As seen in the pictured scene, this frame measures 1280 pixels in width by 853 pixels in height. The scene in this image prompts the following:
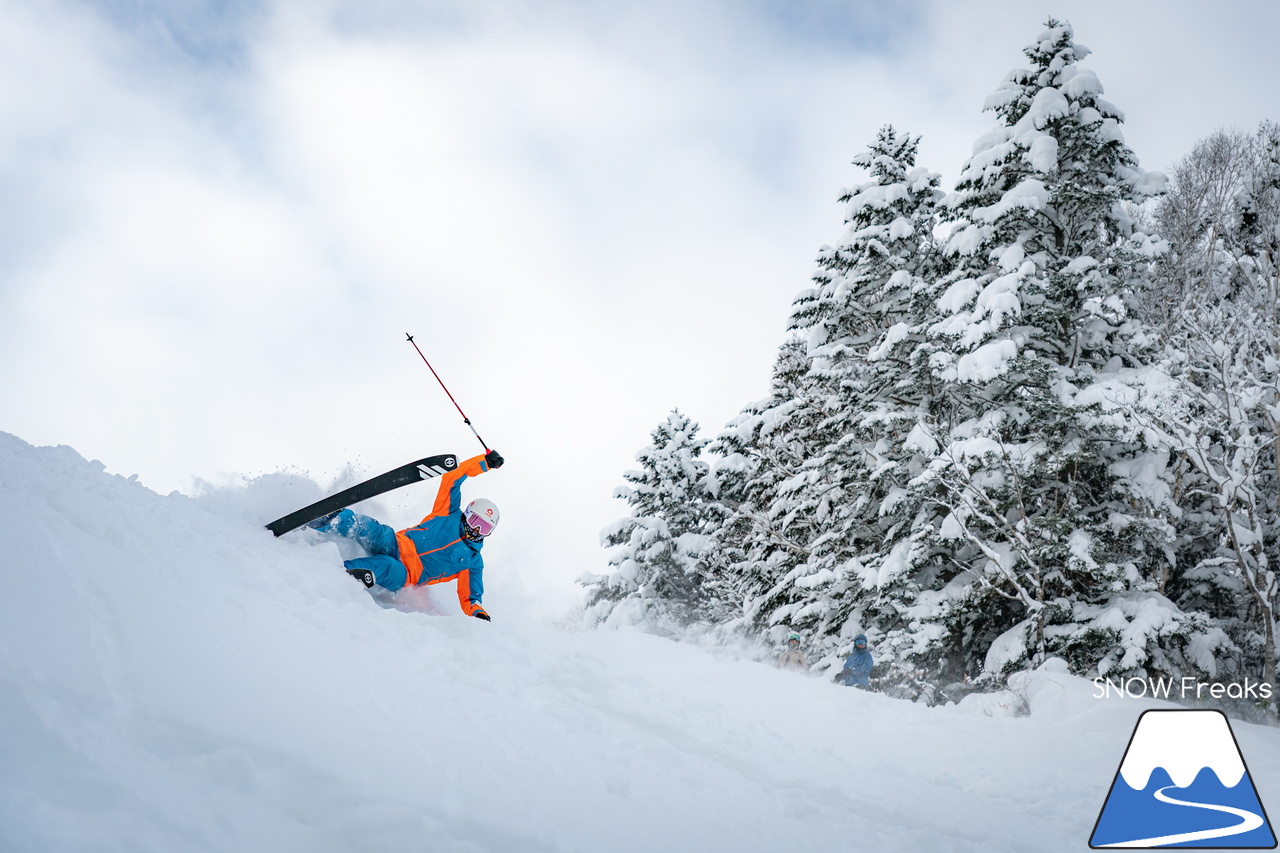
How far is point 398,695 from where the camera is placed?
3.19 metres

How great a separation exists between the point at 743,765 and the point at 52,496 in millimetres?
4307

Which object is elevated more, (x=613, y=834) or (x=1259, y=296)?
(x=1259, y=296)

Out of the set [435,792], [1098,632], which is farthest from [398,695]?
[1098,632]

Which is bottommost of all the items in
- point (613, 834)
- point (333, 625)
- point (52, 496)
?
point (613, 834)

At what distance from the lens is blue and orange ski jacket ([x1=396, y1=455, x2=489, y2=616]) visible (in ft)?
20.7

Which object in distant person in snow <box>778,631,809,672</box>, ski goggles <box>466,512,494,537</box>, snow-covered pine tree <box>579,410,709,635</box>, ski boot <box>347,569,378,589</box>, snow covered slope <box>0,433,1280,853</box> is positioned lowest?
snow covered slope <box>0,433,1280,853</box>

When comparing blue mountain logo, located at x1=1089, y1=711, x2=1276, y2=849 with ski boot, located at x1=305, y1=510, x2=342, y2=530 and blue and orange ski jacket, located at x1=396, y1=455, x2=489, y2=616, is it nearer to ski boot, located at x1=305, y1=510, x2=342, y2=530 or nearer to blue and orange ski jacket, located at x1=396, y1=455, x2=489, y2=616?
blue and orange ski jacket, located at x1=396, y1=455, x2=489, y2=616

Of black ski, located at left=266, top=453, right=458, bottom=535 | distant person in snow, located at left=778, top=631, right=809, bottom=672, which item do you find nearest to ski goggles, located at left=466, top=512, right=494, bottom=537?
black ski, located at left=266, top=453, right=458, bottom=535

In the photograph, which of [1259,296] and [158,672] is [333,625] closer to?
[158,672]

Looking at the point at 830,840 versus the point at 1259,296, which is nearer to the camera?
the point at 830,840

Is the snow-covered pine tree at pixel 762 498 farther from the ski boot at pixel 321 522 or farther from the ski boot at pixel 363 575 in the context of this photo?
the ski boot at pixel 321 522

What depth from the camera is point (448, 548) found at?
6441mm

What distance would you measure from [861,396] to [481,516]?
8394 millimetres

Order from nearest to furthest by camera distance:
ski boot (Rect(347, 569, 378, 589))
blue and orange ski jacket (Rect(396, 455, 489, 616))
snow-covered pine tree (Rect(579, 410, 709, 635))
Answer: ski boot (Rect(347, 569, 378, 589))
blue and orange ski jacket (Rect(396, 455, 489, 616))
snow-covered pine tree (Rect(579, 410, 709, 635))
